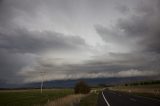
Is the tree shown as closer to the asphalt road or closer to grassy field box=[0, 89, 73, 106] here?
grassy field box=[0, 89, 73, 106]

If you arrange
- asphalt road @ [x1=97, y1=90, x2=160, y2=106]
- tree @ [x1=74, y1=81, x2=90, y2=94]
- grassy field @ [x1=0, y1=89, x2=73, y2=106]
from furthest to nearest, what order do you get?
tree @ [x1=74, y1=81, x2=90, y2=94] → grassy field @ [x1=0, y1=89, x2=73, y2=106] → asphalt road @ [x1=97, y1=90, x2=160, y2=106]

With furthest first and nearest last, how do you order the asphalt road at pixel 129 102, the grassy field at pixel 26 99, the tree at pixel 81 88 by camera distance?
the tree at pixel 81 88, the grassy field at pixel 26 99, the asphalt road at pixel 129 102

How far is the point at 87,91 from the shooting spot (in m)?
74.1

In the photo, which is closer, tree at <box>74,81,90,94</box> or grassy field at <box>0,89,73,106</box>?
grassy field at <box>0,89,73,106</box>

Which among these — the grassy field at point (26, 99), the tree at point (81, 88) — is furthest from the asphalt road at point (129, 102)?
the tree at point (81, 88)

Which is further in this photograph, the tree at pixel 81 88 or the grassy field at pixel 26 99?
the tree at pixel 81 88

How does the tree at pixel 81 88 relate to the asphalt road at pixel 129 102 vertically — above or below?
above

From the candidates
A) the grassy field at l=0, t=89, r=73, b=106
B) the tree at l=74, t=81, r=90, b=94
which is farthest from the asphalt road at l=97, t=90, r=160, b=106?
the tree at l=74, t=81, r=90, b=94

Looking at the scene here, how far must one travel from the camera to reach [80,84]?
7525 cm

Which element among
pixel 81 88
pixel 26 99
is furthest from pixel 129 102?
pixel 81 88

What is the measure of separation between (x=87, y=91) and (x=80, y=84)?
3525 mm

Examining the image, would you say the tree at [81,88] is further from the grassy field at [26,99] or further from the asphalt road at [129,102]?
the asphalt road at [129,102]

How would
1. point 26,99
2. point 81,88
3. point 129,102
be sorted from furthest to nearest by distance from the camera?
point 81,88
point 26,99
point 129,102

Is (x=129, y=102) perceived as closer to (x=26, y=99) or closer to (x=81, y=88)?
(x=26, y=99)
